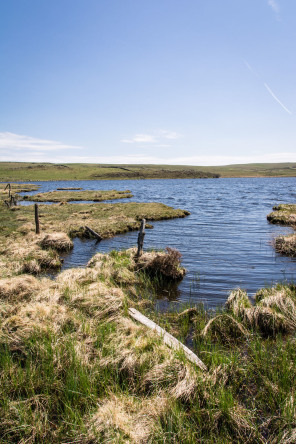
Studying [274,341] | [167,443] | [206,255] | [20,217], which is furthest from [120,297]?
[20,217]

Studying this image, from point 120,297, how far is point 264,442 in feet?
21.6

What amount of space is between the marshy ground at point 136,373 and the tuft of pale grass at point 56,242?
957 centimetres

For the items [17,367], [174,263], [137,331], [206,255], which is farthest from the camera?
[206,255]

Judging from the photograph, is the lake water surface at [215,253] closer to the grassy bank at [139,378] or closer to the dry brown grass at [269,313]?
the dry brown grass at [269,313]

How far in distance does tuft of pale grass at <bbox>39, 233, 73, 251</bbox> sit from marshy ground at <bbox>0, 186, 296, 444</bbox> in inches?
377

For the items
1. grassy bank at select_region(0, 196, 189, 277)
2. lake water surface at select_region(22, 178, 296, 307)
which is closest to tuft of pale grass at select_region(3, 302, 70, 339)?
lake water surface at select_region(22, 178, 296, 307)

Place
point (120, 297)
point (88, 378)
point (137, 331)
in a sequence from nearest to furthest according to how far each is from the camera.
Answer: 1. point (88, 378)
2. point (137, 331)
3. point (120, 297)

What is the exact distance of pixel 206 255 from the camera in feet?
63.1

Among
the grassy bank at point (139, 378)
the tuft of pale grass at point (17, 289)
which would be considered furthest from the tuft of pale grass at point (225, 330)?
the tuft of pale grass at point (17, 289)

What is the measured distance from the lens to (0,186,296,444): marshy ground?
4848 millimetres

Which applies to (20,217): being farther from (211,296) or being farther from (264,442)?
(264,442)

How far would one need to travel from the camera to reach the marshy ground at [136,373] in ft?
15.9

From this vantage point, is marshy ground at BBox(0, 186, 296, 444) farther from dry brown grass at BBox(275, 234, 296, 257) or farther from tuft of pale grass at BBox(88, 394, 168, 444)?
dry brown grass at BBox(275, 234, 296, 257)

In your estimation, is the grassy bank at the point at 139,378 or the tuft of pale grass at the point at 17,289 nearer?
the grassy bank at the point at 139,378
